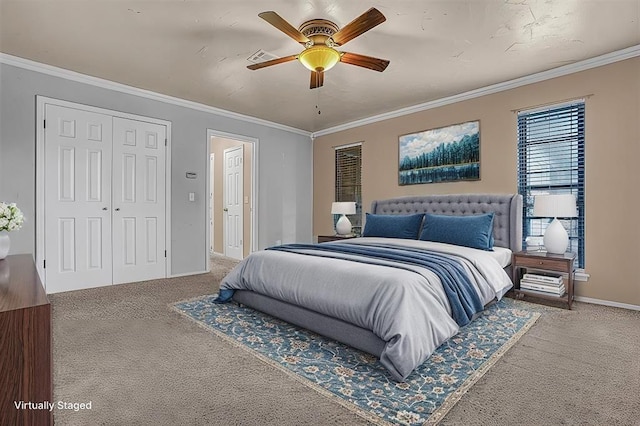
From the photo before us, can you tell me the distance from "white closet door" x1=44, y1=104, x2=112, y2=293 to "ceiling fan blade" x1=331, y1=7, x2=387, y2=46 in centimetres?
317

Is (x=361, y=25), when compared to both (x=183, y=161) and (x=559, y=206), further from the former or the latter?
(x=183, y=161)

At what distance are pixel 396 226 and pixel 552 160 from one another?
1862 mm

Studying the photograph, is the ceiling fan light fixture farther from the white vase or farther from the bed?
the white vase

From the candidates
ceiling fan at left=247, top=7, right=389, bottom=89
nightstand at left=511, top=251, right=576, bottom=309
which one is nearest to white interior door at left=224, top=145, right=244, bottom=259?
ceiling fan at left=247, top=7, right=389, bottom=89

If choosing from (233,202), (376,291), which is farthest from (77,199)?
(376,291)

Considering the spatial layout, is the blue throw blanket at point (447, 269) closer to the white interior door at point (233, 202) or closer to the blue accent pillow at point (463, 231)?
the blue accent pillow at point (463, 231)

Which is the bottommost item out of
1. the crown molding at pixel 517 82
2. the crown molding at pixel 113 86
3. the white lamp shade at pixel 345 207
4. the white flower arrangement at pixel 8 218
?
the white flower arrangement at pixel 8 218

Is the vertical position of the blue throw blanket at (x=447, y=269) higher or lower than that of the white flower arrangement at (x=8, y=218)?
lower

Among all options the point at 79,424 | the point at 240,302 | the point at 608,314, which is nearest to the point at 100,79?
the point at 240,302

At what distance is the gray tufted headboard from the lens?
384 centimetres

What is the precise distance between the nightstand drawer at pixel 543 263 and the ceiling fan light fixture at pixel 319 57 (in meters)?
2.74

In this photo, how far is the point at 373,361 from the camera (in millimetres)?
2133

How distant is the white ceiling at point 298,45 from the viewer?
8.46 feet

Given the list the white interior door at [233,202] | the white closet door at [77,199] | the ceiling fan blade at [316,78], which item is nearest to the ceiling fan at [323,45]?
the ceiling fan blade at [316,78]
